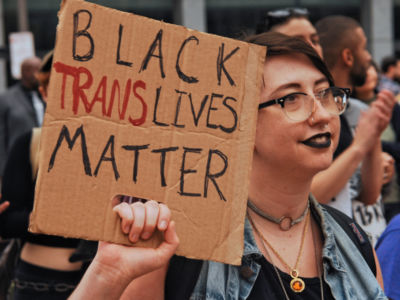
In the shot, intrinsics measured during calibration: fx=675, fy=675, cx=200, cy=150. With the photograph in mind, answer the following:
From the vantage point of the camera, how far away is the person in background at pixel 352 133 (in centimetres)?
317

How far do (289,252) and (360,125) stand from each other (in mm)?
1306

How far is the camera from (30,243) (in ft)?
11.5

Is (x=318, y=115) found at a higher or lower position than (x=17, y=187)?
higher

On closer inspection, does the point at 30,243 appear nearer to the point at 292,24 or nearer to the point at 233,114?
the point at 292,24

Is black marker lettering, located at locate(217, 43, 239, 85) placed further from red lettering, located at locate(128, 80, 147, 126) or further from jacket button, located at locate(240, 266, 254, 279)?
jacket button, located at locate(240, 266, 254, 279)

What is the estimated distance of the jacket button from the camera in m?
2.00

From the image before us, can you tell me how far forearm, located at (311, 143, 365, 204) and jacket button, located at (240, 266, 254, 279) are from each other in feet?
3.79

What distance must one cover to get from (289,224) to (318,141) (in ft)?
0.98

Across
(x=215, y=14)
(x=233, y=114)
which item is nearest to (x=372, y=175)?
(x=233, y=114)

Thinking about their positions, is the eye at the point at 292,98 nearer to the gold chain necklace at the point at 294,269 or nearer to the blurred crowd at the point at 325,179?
the gold chain necklace at the point at 294,269

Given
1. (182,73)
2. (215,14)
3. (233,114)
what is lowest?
(233,114)

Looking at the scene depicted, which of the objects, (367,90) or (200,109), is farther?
(367,90)

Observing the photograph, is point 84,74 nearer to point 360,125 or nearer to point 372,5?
point 360,125

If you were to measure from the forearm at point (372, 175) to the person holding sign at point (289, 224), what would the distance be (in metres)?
1.13
